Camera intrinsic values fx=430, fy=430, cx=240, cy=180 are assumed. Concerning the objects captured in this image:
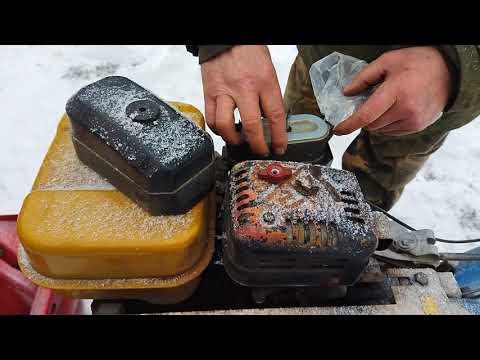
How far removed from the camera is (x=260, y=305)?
3.06 feet

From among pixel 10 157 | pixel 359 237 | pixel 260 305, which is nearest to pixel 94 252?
pixel 260 305

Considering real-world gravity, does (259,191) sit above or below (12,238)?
above

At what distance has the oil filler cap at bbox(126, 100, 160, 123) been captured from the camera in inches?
31.8

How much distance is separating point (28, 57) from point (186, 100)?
102 cm

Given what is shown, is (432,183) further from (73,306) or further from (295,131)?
(73,306)

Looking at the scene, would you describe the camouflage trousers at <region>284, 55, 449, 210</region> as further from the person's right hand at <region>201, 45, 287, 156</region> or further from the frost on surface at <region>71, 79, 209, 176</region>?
the frost on surface at <region>71, 79, 209, 176</region>

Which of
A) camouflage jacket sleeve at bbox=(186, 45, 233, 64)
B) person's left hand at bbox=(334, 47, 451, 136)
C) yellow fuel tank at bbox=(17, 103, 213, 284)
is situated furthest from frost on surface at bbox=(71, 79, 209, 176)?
person's left hand at bbox=(334, 47, 451, 136)

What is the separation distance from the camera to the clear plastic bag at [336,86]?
1.03m

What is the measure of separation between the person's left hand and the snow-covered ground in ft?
2.94

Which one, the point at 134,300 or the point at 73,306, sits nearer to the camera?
the point at 134,300

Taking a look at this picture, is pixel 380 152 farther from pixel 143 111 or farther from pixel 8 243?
pixel 8 243

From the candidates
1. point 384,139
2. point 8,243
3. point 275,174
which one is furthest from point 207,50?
point 8,243

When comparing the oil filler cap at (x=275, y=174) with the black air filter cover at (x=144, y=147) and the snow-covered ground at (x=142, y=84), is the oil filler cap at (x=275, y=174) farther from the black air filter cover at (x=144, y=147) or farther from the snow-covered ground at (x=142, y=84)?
the snow-covered ground at (x=142, y=84)

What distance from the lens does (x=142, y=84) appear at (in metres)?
2.32
